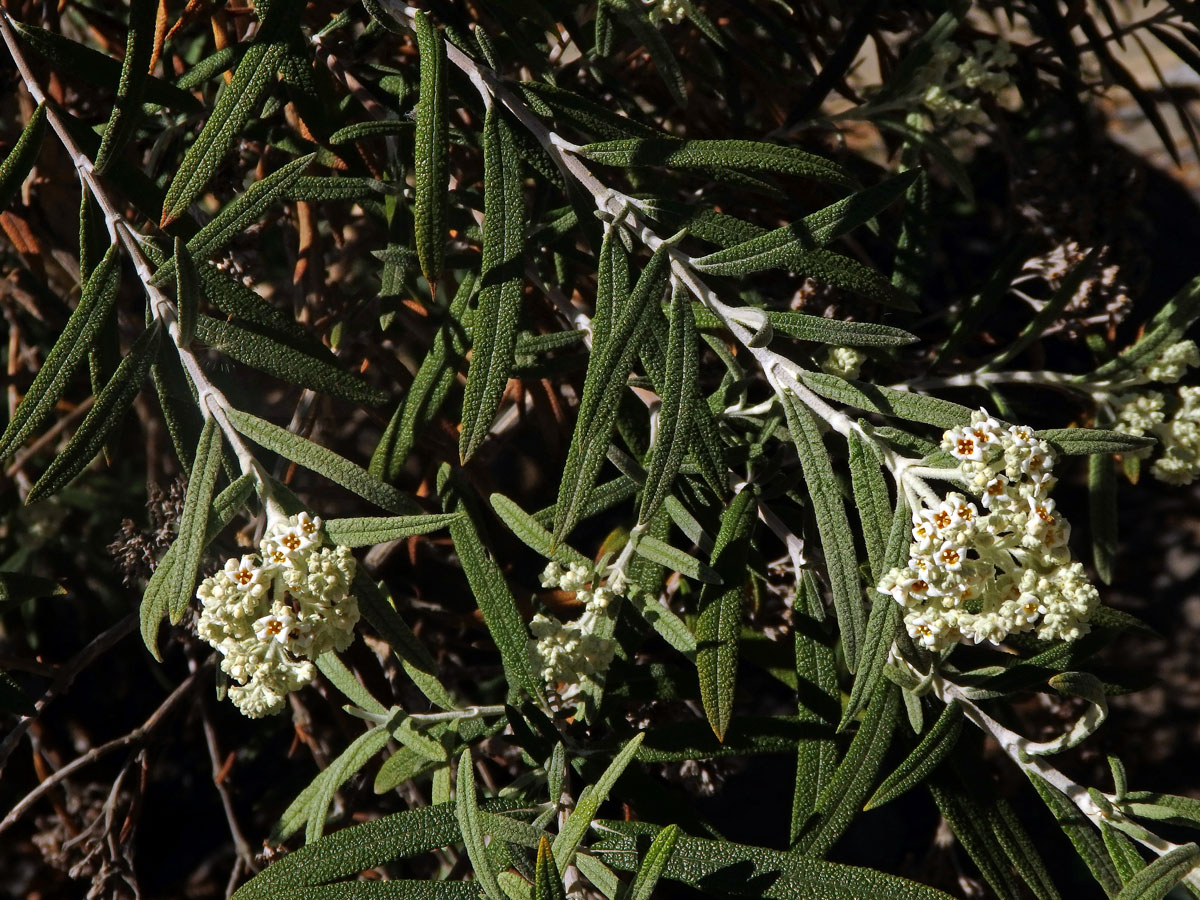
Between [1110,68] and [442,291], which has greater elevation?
[1110,68]

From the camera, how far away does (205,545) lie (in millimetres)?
1299

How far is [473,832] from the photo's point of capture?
1274mm

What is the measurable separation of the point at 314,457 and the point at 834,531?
752 millimetres

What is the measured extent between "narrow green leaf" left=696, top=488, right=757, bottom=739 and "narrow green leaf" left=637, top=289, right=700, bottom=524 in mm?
238

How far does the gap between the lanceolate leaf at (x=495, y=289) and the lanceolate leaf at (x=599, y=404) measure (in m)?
0.14

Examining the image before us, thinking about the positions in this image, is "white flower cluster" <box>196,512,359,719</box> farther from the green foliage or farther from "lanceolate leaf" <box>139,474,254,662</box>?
"lanceolate leaf" <box>139,474,254,662</box>

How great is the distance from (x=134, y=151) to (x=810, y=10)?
1.69m

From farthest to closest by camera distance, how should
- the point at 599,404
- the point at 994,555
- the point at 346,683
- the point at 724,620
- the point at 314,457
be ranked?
the point at 346,683 → the point at 724,620 → the point at 314,457 → the point at 599,404 → the point at 994,555

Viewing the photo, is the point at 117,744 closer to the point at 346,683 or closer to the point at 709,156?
the point at 346,683

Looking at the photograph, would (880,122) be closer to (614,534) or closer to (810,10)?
(810,10)

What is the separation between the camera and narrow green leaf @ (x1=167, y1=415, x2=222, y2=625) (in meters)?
1.27

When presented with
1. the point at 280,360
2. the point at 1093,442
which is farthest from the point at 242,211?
the point at 1093,442

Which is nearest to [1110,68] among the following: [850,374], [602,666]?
[850,374]

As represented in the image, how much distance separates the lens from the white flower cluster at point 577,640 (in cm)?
140
